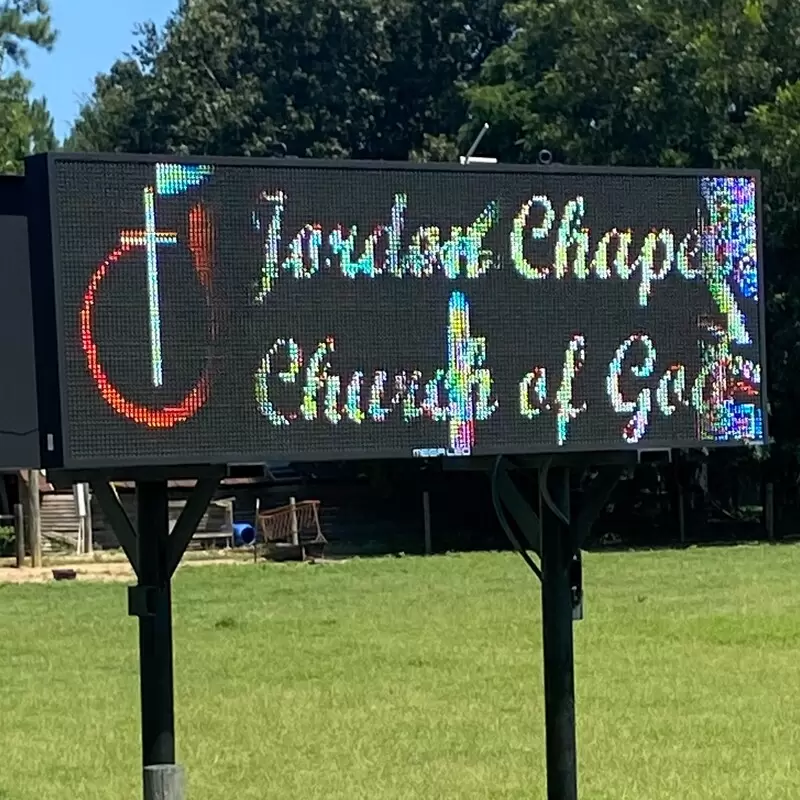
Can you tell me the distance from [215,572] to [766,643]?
1198 centimetres

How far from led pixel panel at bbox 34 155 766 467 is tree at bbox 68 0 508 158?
40.5 m

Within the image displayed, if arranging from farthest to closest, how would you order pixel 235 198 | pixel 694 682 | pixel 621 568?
pixel 621 568 → pixel 694 682 → pixel 235 198

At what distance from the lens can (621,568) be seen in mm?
24922

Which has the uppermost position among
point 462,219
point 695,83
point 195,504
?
point 695,83

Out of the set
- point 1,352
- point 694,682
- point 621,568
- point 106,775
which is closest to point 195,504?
point 1,352

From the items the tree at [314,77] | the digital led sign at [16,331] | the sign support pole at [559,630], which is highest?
the tree at [314,77]

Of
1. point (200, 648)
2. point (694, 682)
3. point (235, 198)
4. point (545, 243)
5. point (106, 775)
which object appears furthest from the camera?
point (200, 648)

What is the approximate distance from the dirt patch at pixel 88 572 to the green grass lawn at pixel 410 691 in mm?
2920

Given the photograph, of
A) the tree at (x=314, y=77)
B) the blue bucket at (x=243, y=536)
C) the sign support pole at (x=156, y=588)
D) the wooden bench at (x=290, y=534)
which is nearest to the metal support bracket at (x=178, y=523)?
the sign support pole at (x=156, y=588)

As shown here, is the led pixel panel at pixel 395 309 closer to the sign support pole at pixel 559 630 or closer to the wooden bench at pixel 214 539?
the sign support pole at pixel 559 630

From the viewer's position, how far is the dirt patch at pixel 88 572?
2542 centimetres

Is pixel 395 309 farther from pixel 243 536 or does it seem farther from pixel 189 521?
pixel 243 536

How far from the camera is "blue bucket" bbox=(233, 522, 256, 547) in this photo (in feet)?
98.8

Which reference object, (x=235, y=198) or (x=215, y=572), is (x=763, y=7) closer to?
(x=215, y=572)
